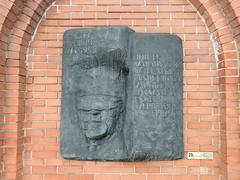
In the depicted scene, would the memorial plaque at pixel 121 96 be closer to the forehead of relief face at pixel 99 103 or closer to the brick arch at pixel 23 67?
the forehead of relief face at pixel 99 103

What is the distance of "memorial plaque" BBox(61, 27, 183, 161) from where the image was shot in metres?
2.62

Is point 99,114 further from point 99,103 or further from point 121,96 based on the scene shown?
point 121,96

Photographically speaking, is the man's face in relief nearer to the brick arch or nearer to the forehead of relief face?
the forehead of relief face

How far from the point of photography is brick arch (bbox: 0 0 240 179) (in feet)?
8.49

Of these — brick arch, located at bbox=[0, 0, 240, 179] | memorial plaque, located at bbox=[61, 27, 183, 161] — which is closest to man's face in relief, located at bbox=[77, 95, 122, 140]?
memorial plaque, located at bbox=[61, 27, 183, 161]

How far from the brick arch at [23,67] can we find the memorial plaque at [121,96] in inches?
17.1

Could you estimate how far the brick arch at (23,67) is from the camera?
2.59 meters

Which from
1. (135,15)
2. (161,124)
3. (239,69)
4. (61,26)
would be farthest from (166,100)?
(61,26)

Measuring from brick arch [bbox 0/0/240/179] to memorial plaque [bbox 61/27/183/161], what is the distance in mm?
433

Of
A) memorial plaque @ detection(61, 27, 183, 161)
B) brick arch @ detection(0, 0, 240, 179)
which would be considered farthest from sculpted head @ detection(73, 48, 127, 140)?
brick arch @ detection(0, 0, 240, 179)

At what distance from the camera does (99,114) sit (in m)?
2.63

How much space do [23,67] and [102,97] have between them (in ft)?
3.06

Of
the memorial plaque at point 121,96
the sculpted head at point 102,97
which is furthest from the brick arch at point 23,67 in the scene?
the sculpted head at point 102,97

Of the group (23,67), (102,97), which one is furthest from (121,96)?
(23,67)
